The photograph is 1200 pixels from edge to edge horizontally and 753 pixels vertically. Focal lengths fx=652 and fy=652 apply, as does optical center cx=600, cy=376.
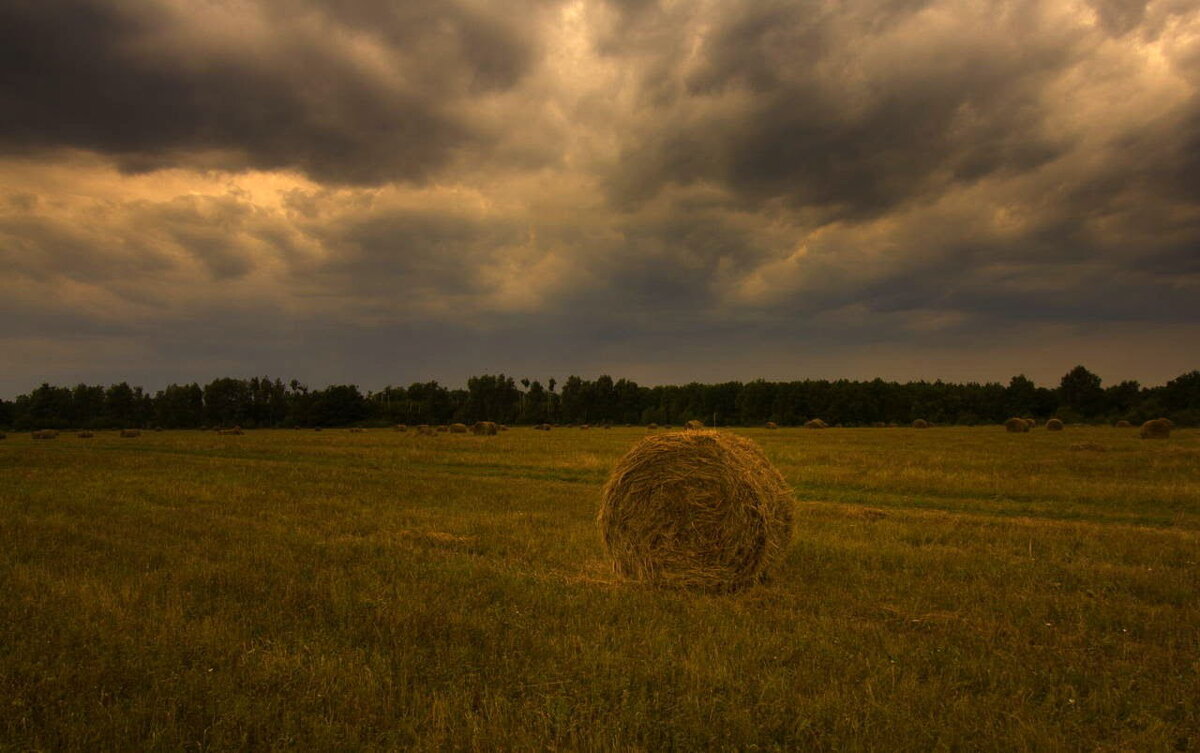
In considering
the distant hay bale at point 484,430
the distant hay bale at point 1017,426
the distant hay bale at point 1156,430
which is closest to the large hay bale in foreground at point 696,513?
the distant hay bale at point 1156,430

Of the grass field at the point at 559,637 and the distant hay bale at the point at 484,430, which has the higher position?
the distant hay bale at the point at 484,430

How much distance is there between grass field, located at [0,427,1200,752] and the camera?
489 cm

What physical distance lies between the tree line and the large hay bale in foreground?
8747cm

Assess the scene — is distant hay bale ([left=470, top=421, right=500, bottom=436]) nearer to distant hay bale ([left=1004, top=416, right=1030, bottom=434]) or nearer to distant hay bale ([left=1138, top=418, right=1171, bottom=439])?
distant hay bale ([left=1004, top=416, right=1030, bottom=434])

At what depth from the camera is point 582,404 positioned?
137125 mm

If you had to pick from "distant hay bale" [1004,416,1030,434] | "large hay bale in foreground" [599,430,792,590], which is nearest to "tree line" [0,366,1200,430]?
"distant hay bale" [1004,416,1030,434]

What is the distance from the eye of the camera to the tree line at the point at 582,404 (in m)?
105

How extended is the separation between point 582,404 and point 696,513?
127 metres

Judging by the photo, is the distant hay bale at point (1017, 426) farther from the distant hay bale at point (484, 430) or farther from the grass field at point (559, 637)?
the grass field at point (559, 637)

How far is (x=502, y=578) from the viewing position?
879cm

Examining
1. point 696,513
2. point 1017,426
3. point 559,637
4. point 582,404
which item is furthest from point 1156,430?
point 582,404

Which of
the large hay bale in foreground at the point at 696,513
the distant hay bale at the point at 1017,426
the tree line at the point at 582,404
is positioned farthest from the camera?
the tree line at the point at 582,404

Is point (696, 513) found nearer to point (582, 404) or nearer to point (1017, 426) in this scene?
point (1017, 426)

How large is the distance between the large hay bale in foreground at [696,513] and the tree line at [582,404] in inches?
3444
